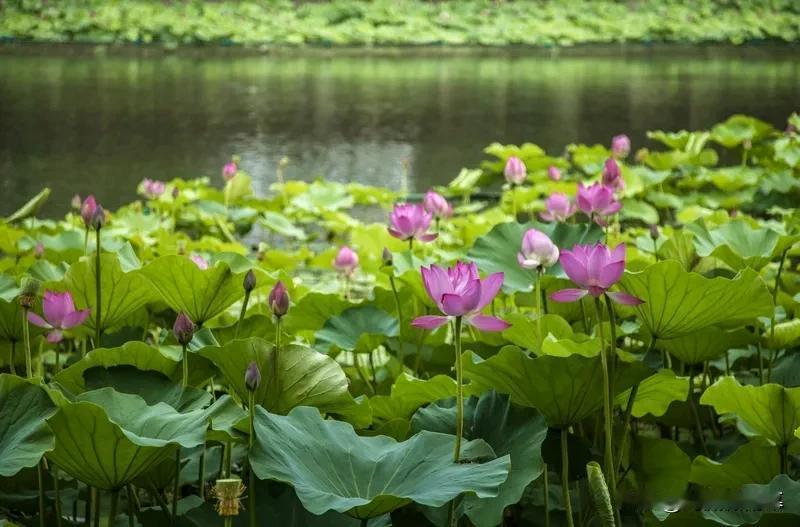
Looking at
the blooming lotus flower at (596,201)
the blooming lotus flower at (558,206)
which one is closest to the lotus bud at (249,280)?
the blooming lotus flower at (596,201)

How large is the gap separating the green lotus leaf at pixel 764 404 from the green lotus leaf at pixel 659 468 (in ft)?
0.36

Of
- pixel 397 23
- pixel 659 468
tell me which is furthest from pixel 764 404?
pixel 397 23

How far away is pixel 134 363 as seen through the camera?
0.99m

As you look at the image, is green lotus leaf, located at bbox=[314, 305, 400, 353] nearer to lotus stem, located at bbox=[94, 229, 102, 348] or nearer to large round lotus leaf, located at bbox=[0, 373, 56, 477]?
lotus stem, located at bbox=[94, 229, 102, 348]

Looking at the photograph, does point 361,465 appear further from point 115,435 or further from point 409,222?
point 409,222

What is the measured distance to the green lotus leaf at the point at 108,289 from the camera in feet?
3.68

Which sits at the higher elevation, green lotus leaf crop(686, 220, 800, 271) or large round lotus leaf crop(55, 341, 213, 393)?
green lotus leaf crop(686, 220, 800, 271)

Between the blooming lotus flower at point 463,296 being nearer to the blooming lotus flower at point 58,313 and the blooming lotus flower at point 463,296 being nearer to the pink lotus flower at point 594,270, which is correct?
the pink lotus flower at point 594,270

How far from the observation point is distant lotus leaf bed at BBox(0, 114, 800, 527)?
790 mm

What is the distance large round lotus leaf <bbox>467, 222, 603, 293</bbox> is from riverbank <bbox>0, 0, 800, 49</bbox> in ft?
25.8

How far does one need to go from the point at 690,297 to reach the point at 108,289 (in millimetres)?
581

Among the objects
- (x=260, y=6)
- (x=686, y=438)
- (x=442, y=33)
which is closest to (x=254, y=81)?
(x=442, y=33)

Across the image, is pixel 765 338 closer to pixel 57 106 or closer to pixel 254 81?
pixel 57 106

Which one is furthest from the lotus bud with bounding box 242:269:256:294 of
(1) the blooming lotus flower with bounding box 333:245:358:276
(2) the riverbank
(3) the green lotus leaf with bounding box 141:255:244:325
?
(2) the riverbank
